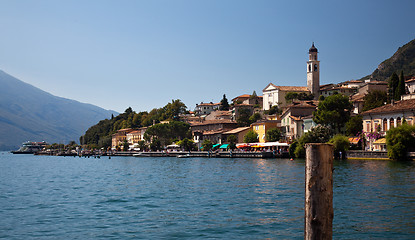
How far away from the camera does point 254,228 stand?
15.7 metres

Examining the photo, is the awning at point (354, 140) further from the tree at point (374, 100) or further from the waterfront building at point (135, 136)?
the waterfront building at point (135, 136)

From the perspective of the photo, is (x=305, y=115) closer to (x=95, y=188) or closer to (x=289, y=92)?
(x=289, y=92)

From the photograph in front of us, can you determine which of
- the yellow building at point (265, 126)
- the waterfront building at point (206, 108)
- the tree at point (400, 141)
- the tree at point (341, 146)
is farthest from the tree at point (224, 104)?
the tree at point (400, 141)

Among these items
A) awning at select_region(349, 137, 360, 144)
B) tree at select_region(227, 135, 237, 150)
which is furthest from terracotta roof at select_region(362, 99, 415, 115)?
tree at select_region(227, 135, 237, 150)

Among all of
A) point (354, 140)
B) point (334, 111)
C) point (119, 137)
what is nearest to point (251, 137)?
point (334, 111)

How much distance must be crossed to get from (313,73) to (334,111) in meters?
58.1

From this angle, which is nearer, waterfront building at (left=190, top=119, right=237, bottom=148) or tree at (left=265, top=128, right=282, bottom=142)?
tree at (left=265, top=128, right=282, bottom=142)

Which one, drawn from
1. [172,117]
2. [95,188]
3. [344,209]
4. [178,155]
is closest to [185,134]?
[178,155]

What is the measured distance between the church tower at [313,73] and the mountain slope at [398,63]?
6275cm

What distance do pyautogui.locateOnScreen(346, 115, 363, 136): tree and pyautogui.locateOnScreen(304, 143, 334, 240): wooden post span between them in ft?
195

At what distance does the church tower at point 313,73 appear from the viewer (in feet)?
392

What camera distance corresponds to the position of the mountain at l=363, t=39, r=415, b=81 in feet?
585

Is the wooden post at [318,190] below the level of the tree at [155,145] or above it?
below

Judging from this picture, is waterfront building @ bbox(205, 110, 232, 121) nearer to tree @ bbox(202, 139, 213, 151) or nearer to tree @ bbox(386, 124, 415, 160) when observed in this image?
tree @ bbox(202, 139, 213, 151)
